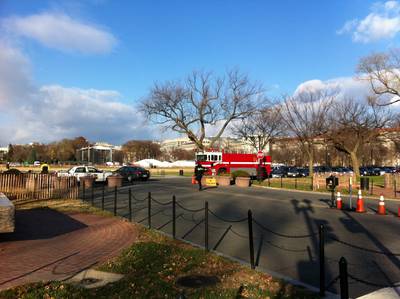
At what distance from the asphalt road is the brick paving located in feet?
5.15

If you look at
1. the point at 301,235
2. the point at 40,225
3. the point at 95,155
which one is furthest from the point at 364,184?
the point at 95,155

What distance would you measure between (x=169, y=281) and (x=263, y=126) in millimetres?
50718

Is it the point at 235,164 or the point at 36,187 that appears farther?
the point at 235,164

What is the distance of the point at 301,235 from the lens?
10609 millimetres

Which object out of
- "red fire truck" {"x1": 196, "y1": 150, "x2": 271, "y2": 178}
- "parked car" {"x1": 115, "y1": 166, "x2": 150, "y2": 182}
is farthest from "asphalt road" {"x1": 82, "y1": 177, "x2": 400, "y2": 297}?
"red fire truck" {"x1": 196, "y1": 150, "x2": 271, "y2": 178}

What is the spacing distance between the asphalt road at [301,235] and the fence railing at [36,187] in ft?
13.3

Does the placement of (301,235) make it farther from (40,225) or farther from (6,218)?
(40,225)

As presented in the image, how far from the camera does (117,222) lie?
1257 centimetres

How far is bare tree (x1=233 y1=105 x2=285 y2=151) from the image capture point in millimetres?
51406

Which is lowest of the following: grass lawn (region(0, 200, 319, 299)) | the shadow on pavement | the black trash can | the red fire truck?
the shadow on pavement

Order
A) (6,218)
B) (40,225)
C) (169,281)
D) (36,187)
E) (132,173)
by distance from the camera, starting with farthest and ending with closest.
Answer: (132,173), (36,187), (40,225), (6,218), (169,281)

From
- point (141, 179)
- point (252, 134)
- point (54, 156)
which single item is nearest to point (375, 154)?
point (252, 134)

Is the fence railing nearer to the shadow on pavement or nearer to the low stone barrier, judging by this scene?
the shadow on pavement

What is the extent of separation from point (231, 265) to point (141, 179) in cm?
3414
